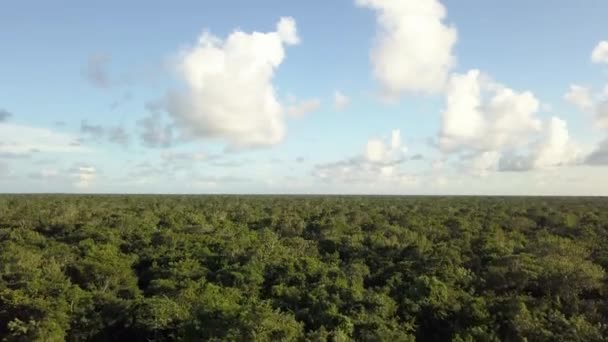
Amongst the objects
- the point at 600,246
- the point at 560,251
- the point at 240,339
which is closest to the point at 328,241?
the point at 560,251

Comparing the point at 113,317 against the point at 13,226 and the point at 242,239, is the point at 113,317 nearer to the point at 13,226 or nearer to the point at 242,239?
the point at 242,239

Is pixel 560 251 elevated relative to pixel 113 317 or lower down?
elevated

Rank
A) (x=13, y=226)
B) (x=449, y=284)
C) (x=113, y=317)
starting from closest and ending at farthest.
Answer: (x=113, y=317) < (x=449, y=284) < (x=13, y=226)

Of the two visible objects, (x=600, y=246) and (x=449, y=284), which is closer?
(x=449, y=284)

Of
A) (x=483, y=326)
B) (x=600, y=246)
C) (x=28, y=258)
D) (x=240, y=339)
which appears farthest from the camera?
(x=600, y=246)

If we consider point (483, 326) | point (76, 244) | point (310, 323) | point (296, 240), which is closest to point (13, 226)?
point (76, 244)

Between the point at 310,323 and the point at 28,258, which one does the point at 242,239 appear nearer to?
the point at 28,258

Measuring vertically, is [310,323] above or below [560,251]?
below

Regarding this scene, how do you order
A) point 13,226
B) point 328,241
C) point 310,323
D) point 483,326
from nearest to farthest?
1. point 483,326
2. point 310,323
3. point 328,241
4. point 13,226

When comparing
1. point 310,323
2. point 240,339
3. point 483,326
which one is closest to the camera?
point 240,339
